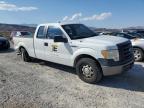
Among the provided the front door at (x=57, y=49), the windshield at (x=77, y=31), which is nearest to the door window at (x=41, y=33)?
the front door at (x=57, y=49)

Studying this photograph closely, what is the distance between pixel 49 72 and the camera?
27.2 ft

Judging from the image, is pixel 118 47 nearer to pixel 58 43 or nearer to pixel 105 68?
pixel 105 68

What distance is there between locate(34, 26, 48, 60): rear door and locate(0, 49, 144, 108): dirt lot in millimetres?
689

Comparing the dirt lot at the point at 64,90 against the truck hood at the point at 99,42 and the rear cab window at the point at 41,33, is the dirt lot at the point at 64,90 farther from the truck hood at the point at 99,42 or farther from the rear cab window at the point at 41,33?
the rear cab window at the point at 41,33

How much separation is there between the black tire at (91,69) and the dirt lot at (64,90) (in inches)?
7.1

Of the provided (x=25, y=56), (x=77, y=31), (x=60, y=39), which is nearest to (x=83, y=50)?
(x=60, y=39)

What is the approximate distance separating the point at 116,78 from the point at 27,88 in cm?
294

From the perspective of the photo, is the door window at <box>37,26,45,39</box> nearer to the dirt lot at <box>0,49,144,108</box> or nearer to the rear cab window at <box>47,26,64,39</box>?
the rear cab window at <box>47,26,64,39</box>

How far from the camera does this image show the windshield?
759 centimetres

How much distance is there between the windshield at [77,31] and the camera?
7.59m

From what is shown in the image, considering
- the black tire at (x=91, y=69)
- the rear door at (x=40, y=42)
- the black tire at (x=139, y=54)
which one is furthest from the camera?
the black tire at (x=139, y=54)

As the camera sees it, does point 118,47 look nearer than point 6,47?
Yes

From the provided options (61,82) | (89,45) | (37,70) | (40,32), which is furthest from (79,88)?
(40,32)

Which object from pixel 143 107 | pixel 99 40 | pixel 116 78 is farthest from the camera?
Result: pixel 116 78
